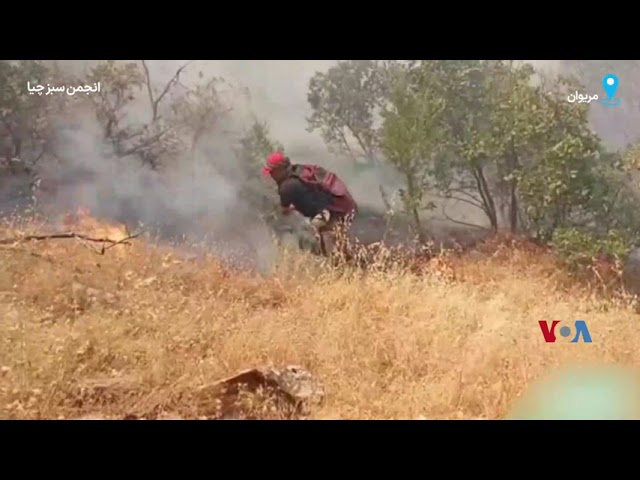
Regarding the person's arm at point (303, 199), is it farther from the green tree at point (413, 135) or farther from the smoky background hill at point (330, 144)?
the green tree at point (413, 135)

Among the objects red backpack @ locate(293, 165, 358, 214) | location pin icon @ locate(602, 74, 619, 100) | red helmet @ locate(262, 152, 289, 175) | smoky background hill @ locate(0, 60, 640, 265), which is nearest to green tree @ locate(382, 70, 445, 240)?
smoky background hill @ locate(0, 60, 640, 265)

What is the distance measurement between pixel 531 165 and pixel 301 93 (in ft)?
2.30

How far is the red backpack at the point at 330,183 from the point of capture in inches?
98.2

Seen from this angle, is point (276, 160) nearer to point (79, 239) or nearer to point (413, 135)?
point (413, 135)

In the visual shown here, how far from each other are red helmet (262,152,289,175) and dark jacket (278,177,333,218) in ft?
0.17

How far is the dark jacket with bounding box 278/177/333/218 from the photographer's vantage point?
250cm

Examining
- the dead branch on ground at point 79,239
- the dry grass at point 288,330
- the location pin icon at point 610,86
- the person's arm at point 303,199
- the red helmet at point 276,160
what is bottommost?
the dry grass at point 288,330

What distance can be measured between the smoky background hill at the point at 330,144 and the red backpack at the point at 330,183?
3cm

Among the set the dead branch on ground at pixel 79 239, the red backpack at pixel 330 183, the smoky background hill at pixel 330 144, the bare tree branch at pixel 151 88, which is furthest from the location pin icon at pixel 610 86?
the dead branch on ground at pixel 79 239

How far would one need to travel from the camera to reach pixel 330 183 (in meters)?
2.50
